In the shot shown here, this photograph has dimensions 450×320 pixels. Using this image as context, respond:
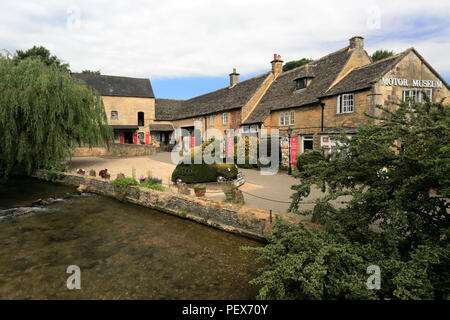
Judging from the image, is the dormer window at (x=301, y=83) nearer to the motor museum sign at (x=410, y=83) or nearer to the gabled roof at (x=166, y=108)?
the motor museum sign at (x=410, y=83)

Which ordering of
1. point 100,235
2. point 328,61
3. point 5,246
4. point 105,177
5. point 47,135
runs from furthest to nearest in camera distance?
point 328,61
point 47,135
point 105,177
point 100,235
point 5,246

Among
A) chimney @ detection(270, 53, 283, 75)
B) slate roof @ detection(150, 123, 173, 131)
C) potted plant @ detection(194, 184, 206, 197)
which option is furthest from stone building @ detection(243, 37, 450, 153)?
slate roof @ detection(150, 123, 173, 131)

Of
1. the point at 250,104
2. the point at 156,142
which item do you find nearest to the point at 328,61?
the point at 250,104

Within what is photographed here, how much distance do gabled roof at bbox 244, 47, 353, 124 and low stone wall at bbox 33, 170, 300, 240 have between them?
12.1m

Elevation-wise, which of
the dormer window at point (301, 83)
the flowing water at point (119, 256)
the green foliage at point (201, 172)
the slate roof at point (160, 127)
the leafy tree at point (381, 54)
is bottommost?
the flowing water at point (119, 256)

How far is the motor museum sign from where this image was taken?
1478cm

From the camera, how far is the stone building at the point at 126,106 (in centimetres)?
3497

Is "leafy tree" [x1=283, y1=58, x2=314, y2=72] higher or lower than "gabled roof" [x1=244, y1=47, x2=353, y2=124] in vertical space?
higher

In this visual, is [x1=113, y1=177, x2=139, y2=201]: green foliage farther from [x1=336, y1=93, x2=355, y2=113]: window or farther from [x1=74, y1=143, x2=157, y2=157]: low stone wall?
[x1=74, y1=143, x2=157, y2=157]: low stone wall

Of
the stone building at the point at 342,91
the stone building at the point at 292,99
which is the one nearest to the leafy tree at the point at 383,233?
the stone building at the point at 292,99

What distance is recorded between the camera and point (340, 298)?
4.55 metres

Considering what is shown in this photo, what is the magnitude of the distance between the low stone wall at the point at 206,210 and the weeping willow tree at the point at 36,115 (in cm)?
520

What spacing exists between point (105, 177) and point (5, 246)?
724cm

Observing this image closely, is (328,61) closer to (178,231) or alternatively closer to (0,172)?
(178,231)
